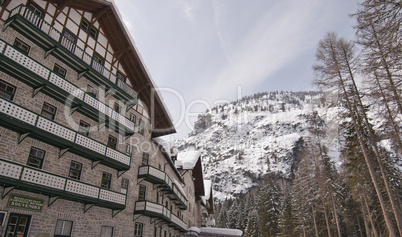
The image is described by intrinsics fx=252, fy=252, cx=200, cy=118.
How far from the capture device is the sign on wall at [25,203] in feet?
44.8

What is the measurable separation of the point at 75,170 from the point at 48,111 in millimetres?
4547

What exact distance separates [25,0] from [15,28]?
243 centimetres

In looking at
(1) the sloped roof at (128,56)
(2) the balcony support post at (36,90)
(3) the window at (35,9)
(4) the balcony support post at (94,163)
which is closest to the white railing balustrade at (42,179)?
(4) the balcony support post at (94,163)

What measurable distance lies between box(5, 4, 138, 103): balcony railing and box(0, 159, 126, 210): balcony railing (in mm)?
8329

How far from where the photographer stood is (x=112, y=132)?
22.4m

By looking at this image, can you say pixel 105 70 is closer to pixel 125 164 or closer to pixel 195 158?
pixel 125 164

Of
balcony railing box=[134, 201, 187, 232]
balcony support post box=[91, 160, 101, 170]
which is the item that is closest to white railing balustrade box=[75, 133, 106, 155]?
balcony support post box=[91, 160, 101, 170]

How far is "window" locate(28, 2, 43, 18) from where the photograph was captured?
16938mm

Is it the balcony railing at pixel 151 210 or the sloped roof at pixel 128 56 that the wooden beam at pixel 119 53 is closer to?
the sloped roof at pixel 128 56

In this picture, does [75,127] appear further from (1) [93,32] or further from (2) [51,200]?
(1) [93,32]

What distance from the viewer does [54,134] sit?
15.8m

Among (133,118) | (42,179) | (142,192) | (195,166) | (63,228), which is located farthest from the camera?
(195,166)

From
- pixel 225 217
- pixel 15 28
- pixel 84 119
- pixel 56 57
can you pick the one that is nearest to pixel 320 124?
pixel 84 119

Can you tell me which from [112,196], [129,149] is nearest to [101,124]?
[129,149]
